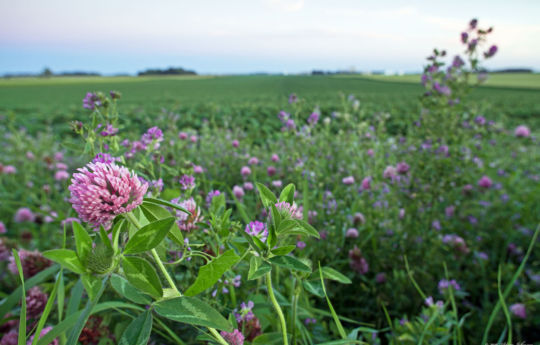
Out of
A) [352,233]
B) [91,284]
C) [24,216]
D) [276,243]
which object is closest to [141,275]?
[91,284]

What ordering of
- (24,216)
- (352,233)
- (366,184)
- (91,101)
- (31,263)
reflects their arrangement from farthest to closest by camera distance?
(24,216) → (366,184) → (352,233) → (31,263) → (91,101)

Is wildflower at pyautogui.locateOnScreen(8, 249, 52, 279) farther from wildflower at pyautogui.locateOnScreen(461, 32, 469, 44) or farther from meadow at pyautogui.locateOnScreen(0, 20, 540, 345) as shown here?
wildflower at pyautogui.locateOnScreen(461, 32, 469, 44)

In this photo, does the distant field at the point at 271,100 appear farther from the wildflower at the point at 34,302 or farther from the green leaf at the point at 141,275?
the green leaf at the point at 141,275

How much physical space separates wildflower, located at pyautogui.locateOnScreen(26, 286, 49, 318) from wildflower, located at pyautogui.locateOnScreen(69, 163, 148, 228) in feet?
3.10

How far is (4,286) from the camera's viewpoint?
1.78 m

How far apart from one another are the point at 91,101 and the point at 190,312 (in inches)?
36.2

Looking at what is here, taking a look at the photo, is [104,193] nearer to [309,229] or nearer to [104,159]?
[104,159]

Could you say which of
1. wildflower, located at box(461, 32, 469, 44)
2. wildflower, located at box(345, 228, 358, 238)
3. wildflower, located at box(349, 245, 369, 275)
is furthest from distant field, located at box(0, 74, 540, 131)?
wildflower, located at box(349, 245, 369, 275)

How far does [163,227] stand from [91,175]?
142mm

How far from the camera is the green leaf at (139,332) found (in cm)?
47

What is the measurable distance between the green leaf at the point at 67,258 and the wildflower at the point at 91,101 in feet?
2.45

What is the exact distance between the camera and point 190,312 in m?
0.48

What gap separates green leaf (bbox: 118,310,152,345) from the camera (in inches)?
18.5

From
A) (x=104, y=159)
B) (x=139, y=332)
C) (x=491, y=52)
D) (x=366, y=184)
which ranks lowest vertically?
(x=366, y=184)
